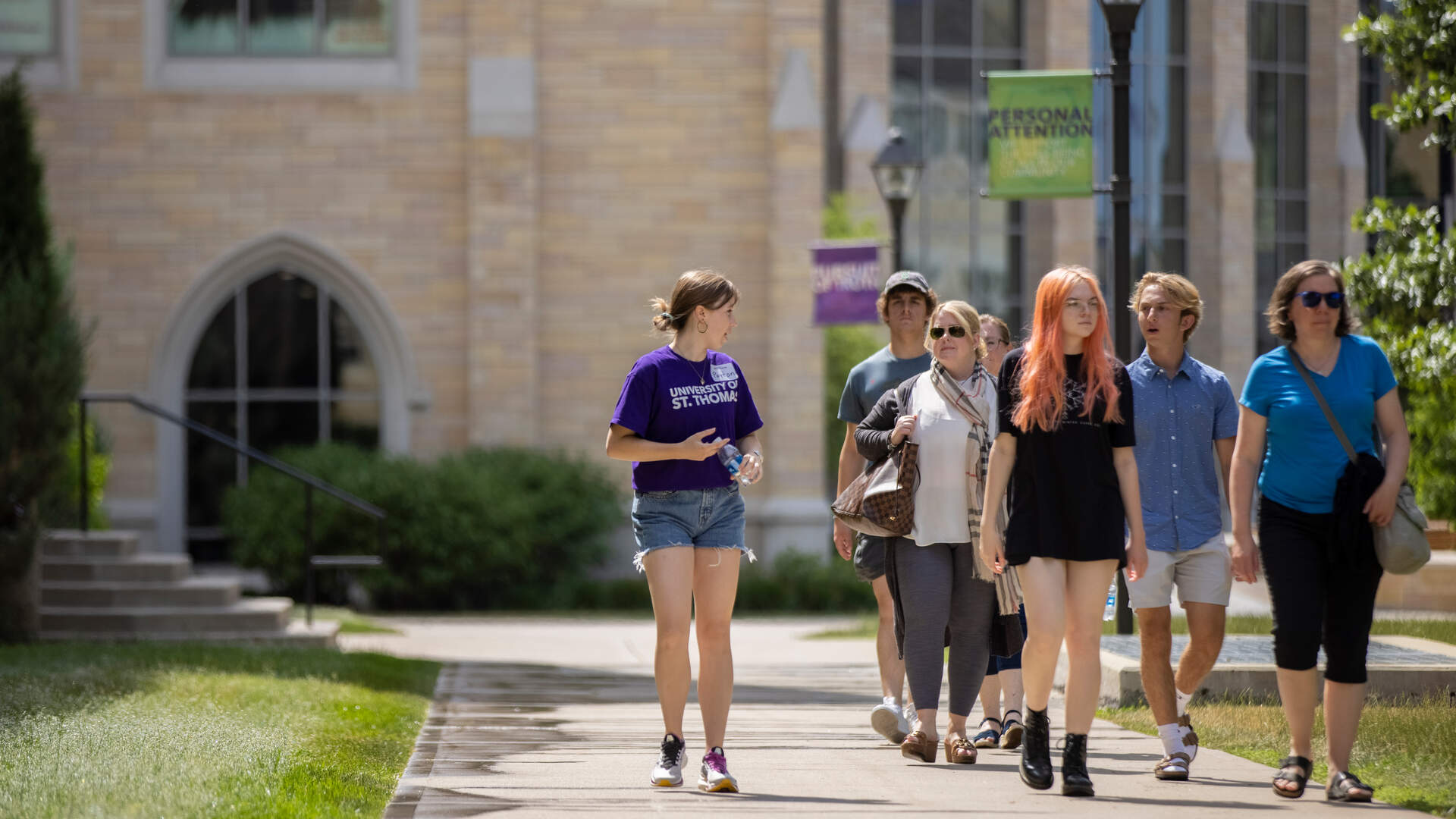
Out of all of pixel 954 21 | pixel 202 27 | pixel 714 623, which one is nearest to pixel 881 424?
pixel 714 623

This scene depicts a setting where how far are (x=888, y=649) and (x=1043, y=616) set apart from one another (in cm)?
167

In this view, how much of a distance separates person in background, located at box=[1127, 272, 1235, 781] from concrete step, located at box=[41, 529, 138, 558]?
9.21 m

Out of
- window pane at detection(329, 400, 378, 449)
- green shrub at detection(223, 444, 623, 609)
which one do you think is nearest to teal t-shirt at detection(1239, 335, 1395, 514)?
green shrub at detection(223, 444, 623, 609)

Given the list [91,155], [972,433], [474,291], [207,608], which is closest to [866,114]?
[474,291]

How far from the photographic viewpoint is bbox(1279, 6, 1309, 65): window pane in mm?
32781

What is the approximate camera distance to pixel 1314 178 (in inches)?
1309

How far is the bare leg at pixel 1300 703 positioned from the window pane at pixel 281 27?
1801cm

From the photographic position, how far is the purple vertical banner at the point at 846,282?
612 inches

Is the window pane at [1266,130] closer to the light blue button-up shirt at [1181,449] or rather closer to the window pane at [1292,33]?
the window pane at [1292,33]

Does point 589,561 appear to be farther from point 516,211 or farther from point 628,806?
point 628,806

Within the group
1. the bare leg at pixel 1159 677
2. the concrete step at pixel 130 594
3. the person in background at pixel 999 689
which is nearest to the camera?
the bare leg at pixel 1159 677

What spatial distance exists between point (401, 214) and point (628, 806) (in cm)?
1659

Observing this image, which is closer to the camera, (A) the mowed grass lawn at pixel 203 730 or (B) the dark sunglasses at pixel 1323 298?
(A) the mowed grass lawn at pixel 203 730

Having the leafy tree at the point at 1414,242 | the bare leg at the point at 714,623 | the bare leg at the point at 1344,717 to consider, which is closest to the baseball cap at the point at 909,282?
the bare leg at the point at 714,623
